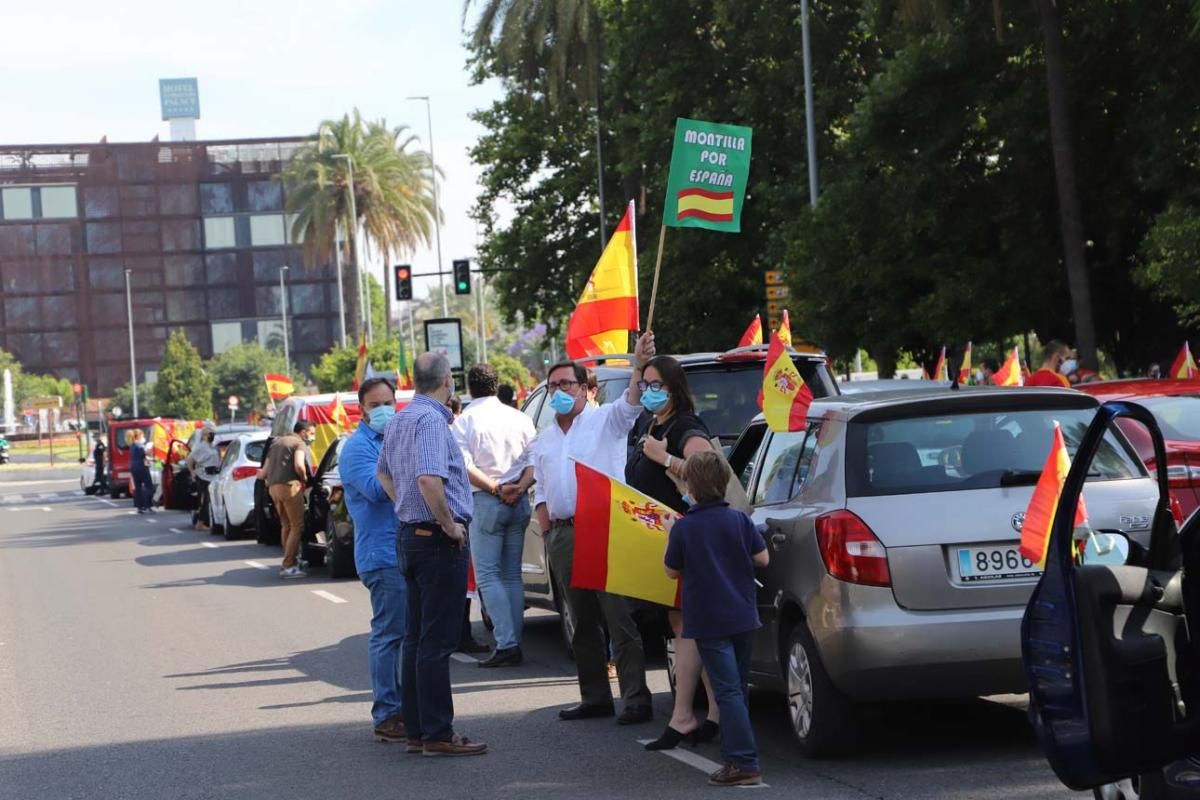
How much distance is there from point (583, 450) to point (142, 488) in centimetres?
3238

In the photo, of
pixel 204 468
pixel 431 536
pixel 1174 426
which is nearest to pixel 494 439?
pixel 431 536

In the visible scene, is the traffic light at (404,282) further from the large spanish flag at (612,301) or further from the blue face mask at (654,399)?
the blue face mask at (654,399)

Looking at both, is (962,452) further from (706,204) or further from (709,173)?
(709,173)

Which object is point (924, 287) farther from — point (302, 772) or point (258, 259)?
point (258, 259)

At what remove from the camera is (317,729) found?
10.2m

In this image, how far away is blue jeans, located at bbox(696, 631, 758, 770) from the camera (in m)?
7.74

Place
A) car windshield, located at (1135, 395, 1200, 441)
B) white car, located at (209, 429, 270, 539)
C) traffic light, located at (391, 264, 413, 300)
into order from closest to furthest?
car windshield, located at (1135, 395, 1200, 441) < white car, located at (209, 429, 270, 539) < traffic light, located at (391, 264, 413, 300)

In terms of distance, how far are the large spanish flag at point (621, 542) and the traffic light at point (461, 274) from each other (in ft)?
128

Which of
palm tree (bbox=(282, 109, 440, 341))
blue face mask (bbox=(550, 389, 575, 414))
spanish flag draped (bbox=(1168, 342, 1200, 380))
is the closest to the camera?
blue face mask (bbox=(550, 389, 575, 414))

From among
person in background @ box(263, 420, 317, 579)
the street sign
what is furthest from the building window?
person in background @ box(263, 420, 317, 579)

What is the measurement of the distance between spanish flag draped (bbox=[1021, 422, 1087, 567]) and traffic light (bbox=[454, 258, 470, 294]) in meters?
40.6

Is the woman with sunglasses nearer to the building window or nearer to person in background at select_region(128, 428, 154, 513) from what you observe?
person in background at select_region(128, 428, 154, 513)

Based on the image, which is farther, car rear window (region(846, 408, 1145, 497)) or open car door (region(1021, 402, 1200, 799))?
car rear window (region(846, 408, 1145, 497))

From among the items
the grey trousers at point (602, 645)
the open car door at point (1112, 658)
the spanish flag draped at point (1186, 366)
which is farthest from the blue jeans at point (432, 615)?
the spanish flag draped at point (1186, 366)
